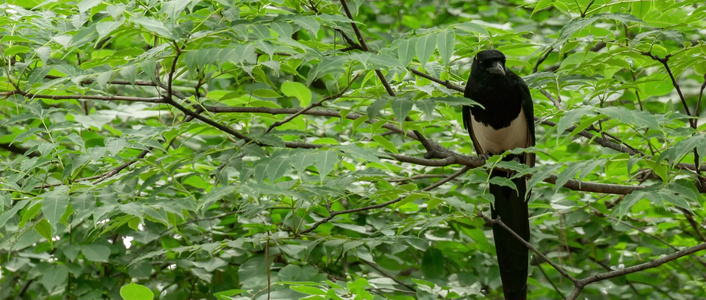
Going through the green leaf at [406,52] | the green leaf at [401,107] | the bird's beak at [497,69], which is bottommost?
the bird's beak at [497,69]

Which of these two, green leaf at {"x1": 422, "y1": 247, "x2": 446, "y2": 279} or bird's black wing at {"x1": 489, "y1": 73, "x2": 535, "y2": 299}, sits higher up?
bird's black wing at {"x1": 489, "y1": 73, "x2": 535, "y2": 299}

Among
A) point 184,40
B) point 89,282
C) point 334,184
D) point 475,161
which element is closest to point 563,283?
point 475,161

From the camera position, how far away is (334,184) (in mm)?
Result: 1950

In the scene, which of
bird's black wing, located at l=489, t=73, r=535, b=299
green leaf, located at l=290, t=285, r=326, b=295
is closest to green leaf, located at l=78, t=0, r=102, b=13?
green leaf, located at l=290, t=285, r=326, b=295

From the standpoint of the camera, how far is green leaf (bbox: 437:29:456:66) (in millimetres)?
1507

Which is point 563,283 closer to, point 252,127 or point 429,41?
point 252,127

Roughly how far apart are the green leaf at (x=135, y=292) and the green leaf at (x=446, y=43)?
3.05ft

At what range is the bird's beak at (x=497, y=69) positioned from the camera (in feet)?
8.11

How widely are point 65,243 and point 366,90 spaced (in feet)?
5.31

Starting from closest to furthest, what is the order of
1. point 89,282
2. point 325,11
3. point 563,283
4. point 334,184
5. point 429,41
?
point 429,41 < point 325,11 < point 334,184 < point 89,282 < point 563,283

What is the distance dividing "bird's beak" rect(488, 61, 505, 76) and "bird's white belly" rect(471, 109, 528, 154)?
0.42 meters

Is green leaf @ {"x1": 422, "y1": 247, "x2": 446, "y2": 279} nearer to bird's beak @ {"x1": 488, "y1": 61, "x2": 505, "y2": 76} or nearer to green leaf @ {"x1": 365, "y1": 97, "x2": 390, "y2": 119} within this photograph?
bird's beak @ {"x1": 488, "y1": 61, "x2": 505, "y2": 76}

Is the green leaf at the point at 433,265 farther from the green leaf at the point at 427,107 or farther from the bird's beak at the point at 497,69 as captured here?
the green leaf at the point at 427,107

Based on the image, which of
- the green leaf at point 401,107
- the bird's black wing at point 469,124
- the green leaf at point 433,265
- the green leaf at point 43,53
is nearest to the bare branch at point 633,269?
the green leaf at point 401,107
